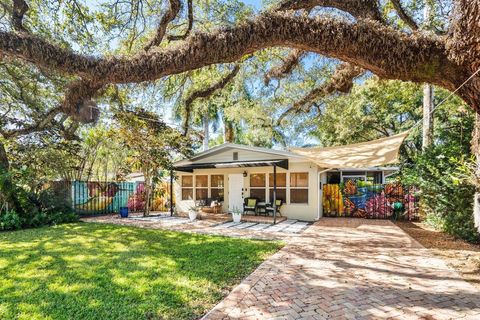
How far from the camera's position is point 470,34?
11.1 feet

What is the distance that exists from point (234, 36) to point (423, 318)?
15.0ft

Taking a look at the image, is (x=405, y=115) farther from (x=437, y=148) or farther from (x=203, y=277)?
(x=203, y=277)

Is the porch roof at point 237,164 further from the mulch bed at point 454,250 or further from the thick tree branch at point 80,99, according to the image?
the thick tree branch at point 80,99

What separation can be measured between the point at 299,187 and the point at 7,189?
37.8ft

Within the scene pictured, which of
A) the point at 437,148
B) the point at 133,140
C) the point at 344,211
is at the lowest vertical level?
the point at 344,211

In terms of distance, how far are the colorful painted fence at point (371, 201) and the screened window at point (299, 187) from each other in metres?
1.70

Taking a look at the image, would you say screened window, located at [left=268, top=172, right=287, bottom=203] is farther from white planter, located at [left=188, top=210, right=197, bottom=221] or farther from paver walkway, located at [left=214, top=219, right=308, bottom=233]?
white planter, located at [left=188, top=210, right=197, bottom=221]

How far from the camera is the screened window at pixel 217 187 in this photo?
1430cm

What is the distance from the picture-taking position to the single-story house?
35.8ft

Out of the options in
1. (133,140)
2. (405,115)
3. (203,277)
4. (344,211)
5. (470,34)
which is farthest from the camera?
(405,115)

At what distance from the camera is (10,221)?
940 centimetres

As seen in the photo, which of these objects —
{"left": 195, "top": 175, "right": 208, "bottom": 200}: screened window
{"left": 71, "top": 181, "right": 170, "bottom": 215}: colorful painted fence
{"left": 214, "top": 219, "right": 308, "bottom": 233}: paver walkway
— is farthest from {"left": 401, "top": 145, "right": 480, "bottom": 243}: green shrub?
{"left": 71, "top": 181, "right": 170, "bottom": 215}: colorful painted fence

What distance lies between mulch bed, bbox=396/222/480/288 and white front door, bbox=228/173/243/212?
23.6 ft

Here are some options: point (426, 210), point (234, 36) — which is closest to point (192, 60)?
point (234, 36)
